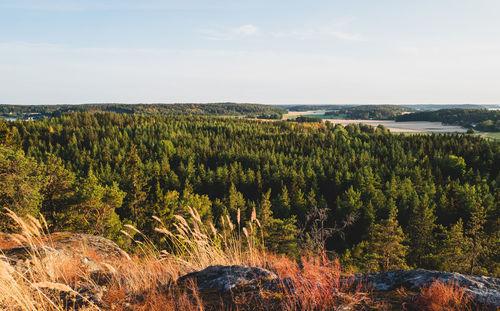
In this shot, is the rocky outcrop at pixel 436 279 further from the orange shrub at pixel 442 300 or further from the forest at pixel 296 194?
the forest at pixel 296 194

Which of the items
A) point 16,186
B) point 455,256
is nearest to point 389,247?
point 455,256

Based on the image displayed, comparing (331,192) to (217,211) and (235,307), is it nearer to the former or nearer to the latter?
(217,211)

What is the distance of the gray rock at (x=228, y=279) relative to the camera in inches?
151

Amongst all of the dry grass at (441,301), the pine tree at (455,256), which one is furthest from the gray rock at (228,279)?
the pine tree at (455,256)

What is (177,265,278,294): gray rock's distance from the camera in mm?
3846

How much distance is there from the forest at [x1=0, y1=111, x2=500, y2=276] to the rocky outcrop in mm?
1584

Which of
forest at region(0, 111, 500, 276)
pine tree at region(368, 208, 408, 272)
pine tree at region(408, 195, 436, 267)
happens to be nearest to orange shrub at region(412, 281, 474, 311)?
forest at region(0, 111, 500, 276)

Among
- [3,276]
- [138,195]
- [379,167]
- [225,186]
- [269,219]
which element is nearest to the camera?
[3,276]

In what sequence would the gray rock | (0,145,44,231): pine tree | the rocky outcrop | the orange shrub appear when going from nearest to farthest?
the orange shrub, the rocky outcrop, the gray rock, (0,145,44,231): pine tree

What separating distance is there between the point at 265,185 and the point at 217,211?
31073 mm

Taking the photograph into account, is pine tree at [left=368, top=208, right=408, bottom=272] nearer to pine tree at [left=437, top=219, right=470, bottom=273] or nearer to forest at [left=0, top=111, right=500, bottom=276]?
forest at [left=0, top=111, right=500, bottom=276]

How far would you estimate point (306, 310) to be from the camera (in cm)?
303

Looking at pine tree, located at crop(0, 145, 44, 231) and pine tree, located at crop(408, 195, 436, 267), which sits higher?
pine tree, located at crop(0, 145, 44, 231)

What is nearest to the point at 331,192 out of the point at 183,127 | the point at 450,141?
the point at 450,141
